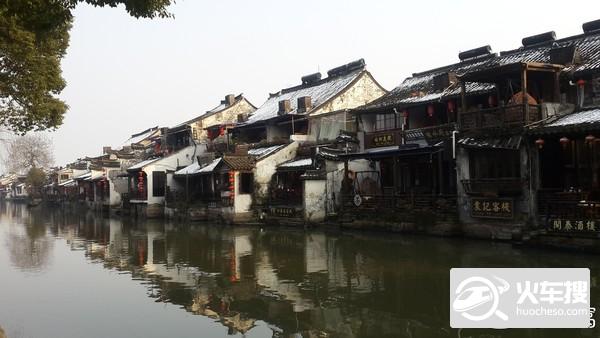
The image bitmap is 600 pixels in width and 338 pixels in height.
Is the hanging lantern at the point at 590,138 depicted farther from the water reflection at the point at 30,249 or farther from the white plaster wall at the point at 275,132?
the white plaster wall at the point at 275,132

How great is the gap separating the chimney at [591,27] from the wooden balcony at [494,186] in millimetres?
9385

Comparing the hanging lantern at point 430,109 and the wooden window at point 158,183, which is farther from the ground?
the hanging lantern at point 430,109

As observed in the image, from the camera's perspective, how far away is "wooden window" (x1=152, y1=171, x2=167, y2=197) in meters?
42.5

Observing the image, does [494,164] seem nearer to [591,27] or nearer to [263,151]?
[591,27]

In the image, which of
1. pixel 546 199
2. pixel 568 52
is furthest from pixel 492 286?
pixel 568 52

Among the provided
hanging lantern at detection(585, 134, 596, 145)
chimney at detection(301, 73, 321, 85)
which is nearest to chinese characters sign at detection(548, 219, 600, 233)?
hanging lantern at detection(585, 134, 596, 145)

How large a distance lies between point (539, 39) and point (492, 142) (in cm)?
920

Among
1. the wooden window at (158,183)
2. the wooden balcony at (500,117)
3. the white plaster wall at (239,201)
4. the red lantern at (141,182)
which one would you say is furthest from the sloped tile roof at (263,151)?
the wooden balcony at (500,117)

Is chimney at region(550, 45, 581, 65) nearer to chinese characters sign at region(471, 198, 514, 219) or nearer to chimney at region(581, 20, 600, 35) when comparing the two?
chimney at region(581, 20, 600, 35)

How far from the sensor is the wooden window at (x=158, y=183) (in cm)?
4247

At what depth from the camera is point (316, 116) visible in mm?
34688

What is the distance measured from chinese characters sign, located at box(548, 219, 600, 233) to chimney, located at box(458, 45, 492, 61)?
14.2 metres

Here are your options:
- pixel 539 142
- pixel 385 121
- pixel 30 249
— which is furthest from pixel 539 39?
pixel 30 249

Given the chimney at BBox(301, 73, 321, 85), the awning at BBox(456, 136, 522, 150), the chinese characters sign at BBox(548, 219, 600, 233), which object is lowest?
the chinese characters sign at BBox(548, 219, 600, 233)
